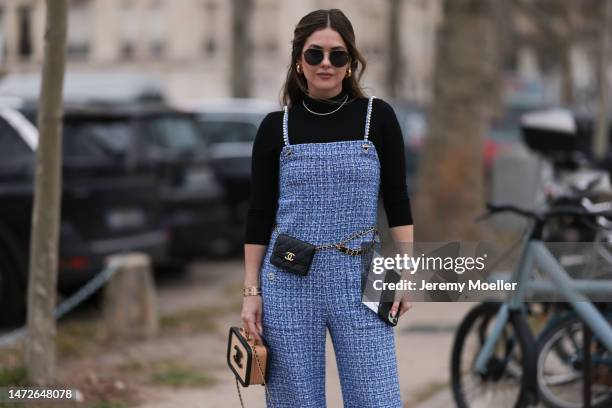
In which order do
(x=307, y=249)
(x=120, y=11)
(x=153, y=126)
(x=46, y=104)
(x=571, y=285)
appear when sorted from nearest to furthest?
1. (x=307, y=249)
2. (x=571, y=285)
3. (x=46, y=104)
4. (x=153, y=126)
5. (x=120, y=11)

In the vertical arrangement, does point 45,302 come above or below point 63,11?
below

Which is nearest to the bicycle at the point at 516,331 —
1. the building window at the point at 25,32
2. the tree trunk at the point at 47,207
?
the tree trunk at the point at 47,207

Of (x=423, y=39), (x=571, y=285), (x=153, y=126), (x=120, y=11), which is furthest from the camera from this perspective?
(x=423, y=39)

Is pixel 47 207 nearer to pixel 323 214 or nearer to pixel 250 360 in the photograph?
pixel 250 360

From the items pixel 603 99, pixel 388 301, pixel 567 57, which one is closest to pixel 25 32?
pixel 567 57

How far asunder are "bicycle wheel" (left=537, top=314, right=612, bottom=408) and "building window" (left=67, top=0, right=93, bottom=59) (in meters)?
47.1

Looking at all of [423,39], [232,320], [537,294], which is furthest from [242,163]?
[423,39]

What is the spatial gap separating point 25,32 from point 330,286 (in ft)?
164

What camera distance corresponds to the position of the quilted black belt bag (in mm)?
3254

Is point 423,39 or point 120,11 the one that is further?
point 423,39

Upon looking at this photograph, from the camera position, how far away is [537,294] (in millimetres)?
4750

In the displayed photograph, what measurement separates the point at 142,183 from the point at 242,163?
2910mm

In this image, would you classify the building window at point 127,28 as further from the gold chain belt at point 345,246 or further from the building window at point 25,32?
the gold chain belt at point 345,246

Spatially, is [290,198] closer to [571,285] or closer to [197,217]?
[571,285]
